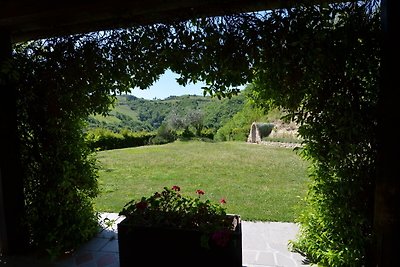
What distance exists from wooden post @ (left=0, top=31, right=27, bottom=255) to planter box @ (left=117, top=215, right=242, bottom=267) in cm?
126

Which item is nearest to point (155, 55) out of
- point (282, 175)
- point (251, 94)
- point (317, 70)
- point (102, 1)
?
point (102, 1)

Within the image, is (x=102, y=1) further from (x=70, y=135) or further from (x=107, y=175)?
(x=107, y=175)

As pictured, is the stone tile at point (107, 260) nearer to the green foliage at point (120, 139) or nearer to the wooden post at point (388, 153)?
the wooden post at point (388, 153)

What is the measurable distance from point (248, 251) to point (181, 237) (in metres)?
0.95

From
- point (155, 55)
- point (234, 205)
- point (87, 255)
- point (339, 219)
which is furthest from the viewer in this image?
point (234, 205)

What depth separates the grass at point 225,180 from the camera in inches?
190

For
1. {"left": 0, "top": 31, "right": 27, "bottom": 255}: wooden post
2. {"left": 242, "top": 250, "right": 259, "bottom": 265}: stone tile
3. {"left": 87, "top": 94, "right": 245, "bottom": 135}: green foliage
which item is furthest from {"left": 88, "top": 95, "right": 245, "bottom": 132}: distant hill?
{"left": 0, "top": 31, "right": 27, "bottom": 255}: wooden post

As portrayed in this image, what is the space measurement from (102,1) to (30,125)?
1.64 metres

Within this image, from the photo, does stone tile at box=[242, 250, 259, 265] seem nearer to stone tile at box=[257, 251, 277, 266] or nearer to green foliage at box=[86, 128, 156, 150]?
stone tile at box=[257, 251, 277, 266]

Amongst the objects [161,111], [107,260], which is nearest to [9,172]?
[107,260]

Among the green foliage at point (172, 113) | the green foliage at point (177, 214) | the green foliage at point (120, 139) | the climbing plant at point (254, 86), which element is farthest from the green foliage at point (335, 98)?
the green foliage at point (120, 139)

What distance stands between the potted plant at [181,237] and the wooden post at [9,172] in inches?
48.2

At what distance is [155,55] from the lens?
2.71m

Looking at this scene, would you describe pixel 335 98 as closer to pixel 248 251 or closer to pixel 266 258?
pixel 266 258
